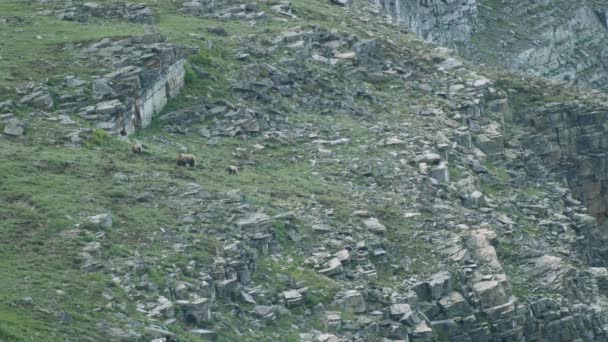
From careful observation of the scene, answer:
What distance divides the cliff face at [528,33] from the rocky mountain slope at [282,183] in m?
21.8

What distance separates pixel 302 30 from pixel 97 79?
37.3 ft

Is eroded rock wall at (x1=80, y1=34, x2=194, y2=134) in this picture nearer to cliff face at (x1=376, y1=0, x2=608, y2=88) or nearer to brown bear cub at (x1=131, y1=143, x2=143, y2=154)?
brown bear cub at (x1=131, y1=143, x2=143, y2=154)

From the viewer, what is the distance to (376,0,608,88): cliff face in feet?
304

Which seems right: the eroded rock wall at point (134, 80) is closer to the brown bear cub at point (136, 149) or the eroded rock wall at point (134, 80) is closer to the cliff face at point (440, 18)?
the brown bear cub at point (136, 149)

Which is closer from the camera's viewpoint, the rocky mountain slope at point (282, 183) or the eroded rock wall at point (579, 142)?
the rocky mountain slope at point (282, 183)

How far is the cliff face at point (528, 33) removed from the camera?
92700 millimetres

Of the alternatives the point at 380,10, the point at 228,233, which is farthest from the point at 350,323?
the point at 380,10

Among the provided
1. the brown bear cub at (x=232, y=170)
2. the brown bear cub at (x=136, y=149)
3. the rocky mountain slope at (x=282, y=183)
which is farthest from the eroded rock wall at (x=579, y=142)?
the brown bear cub at (x=136, y=149)

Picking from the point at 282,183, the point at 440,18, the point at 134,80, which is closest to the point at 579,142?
the point at 282,183

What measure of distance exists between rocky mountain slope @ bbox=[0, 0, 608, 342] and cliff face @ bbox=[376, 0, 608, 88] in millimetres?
21814

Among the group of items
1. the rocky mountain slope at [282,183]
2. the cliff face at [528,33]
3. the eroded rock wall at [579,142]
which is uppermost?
the rocky mountain slope at [282,183]

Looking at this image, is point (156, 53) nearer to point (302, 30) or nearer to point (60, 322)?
point (302, 30)

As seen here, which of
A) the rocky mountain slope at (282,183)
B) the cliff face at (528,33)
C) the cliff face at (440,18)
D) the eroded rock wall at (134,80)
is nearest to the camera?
the rocky mountain slope at (282,183)

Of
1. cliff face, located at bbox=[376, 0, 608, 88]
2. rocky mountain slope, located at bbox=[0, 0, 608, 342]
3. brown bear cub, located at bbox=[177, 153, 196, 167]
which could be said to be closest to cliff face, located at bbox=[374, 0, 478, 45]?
cliff face, located at bbox=[376, 0, 608, 88]
